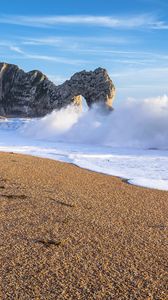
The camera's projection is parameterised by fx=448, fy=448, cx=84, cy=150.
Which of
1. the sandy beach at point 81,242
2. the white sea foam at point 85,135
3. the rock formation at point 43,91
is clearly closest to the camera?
the sandy beach at point 81,242

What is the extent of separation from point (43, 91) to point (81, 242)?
2907 centimetres

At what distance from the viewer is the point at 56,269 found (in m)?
3.46

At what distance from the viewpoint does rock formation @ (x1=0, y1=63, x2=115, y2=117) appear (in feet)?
95.9

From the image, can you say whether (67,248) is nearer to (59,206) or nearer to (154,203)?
(59,206)

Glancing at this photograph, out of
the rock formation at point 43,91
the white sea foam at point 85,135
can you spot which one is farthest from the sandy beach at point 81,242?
the rock formation at point 43,91

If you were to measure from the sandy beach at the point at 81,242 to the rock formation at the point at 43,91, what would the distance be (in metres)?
22.0

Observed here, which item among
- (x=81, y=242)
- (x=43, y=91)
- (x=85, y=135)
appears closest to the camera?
(x=81, y=242)

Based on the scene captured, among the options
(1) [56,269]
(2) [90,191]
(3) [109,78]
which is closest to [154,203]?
(2) [90,191]

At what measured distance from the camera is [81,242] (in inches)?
163

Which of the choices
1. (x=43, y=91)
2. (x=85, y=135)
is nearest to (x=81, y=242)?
(x=85, y=135)

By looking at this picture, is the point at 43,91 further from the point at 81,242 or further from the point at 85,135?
the point at 81,242

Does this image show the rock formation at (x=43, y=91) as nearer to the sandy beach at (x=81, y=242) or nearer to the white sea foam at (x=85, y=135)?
the white sea foam at (x=85, y=135)

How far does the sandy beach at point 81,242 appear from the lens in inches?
125

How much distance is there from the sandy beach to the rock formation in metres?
22.0
